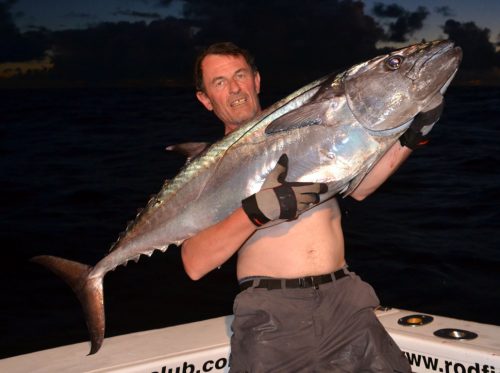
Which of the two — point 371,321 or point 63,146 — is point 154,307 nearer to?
point 371,321

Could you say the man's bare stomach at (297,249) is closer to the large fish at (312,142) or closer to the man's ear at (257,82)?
the large fish at (312,142)

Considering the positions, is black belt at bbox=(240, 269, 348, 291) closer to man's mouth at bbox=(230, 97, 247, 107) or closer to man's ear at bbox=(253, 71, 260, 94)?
man's mouth at bbox=(230, 97, 247, 107)

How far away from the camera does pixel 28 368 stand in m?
4.08

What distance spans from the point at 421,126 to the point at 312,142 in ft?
1.92

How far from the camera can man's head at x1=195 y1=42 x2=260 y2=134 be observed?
4082 millimetres

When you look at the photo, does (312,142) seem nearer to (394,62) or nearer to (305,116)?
(305,116)

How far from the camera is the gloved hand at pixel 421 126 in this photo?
3070 millimetres

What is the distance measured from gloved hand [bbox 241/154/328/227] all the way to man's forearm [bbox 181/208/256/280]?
11 cm

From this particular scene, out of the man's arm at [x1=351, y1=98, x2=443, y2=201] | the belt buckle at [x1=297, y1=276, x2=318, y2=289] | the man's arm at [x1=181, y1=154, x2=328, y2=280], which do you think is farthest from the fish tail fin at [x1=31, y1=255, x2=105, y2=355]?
the man's arm at [x1=351, y1=98, x2=443, y2=201]

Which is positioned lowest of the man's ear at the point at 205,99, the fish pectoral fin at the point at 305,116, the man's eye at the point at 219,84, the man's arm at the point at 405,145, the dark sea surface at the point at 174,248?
the dark sea surface at the point at 174,248

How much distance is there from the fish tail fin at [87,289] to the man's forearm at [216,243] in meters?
0.60

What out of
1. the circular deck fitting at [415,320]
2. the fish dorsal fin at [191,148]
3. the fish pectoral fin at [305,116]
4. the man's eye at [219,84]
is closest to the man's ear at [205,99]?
the man's eye at [219,84]

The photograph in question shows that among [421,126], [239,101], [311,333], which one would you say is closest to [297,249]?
[311,333]

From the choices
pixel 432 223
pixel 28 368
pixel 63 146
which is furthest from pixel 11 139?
pixel 28 368
